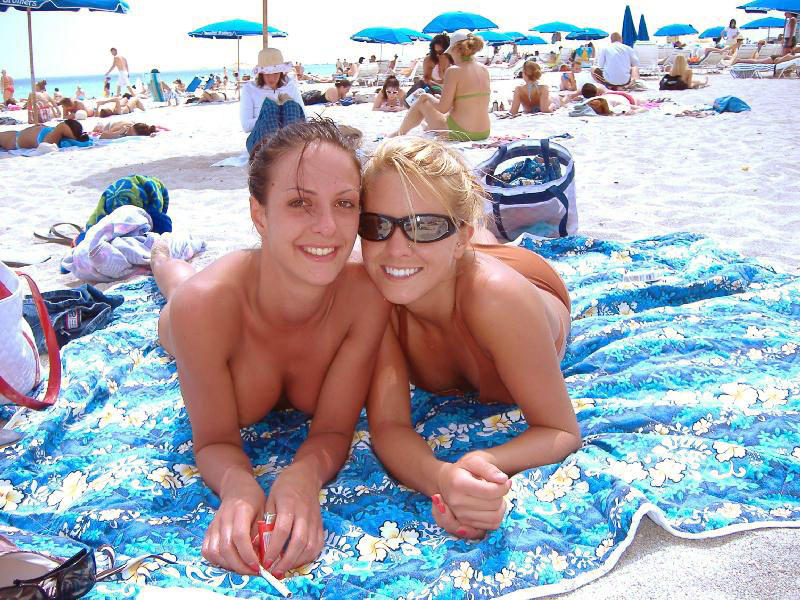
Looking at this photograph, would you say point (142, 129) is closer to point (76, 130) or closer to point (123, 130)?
point (123, 130)

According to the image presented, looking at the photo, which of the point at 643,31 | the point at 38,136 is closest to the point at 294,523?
the point at 38,136

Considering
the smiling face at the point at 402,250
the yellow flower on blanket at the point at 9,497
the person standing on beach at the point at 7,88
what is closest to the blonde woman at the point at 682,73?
the smiling face at the point at 402,250

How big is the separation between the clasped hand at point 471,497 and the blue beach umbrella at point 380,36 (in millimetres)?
27480

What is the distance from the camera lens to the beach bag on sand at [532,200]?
4496 millimetres

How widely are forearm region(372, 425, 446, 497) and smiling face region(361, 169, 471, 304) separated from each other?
456mm

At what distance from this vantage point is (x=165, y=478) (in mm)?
2221

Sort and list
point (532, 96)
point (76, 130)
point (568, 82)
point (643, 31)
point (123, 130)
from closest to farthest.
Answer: point (76, 130)
point (123, 130)
point (532, 96)
point (568, 82)
point (643, 31)

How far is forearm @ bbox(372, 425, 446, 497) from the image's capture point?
1.98 m

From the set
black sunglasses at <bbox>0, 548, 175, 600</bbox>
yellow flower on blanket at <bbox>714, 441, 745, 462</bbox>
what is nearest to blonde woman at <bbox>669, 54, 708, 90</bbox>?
yellow flower on blanket at <bbox>714, 441, 745, 462</bbox>

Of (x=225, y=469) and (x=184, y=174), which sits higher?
(x=184, y=174)

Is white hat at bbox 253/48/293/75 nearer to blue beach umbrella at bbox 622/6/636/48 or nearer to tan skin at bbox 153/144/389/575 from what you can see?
tan skin at bbox 153/144/389/575

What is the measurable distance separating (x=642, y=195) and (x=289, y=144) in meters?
4.65

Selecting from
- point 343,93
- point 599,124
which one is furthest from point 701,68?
point 599,124

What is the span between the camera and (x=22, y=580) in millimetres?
1541
